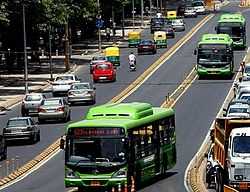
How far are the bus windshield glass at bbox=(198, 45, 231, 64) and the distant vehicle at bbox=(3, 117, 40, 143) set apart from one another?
1073 inches

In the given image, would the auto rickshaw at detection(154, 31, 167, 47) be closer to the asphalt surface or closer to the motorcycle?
the asphalt surface

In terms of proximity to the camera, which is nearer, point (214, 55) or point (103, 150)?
point (103, 150)

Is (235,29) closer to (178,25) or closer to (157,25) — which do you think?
(157,25)

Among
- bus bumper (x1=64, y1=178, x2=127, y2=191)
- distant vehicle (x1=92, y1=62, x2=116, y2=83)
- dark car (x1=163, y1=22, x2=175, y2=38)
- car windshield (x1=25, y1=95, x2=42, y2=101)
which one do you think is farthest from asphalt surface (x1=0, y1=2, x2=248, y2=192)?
dark car (x1=163, y1=22, x2=175, y2=38)

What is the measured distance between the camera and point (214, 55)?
252ft

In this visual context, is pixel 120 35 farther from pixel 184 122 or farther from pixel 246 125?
pixel 246 125

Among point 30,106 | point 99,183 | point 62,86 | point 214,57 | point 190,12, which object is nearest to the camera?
point 99,183

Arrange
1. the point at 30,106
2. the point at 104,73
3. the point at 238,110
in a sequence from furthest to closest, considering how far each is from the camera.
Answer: the point at 104,73 < the point at 30,106 < the point at 238,110

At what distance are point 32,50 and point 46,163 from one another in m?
57.6

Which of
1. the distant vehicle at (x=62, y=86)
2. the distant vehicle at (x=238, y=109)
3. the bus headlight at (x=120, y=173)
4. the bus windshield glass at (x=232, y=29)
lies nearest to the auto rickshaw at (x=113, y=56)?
the bus windshield glass at (x=232, y=29)

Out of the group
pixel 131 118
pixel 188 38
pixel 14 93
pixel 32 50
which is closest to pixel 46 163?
pixel 131 118

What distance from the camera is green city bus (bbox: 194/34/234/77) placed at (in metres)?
76.9

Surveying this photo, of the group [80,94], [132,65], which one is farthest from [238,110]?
[132,65]

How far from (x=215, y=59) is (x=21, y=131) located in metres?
28.6
